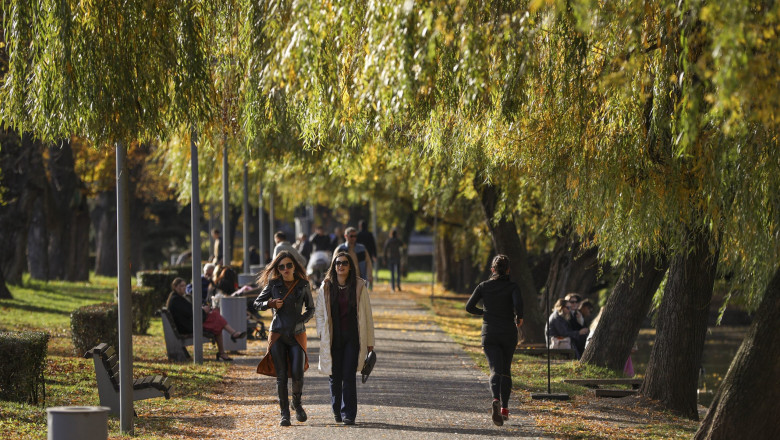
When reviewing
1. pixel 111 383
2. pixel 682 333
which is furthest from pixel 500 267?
pixel 111 383

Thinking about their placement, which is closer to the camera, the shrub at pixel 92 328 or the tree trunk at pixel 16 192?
the shrub at pixel 92 328

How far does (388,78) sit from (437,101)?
257 cm

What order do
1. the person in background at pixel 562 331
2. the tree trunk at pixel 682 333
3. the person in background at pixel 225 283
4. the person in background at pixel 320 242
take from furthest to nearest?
the person in background at pixel 320 242 → the person in background at pixel 225 283 → the person in background at pixel 562 331 → the tree trunk at pixel 682 333

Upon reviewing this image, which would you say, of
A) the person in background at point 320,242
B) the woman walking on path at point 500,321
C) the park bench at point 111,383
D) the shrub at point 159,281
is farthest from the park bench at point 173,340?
the person in background at point 320,242

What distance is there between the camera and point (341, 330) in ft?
35.4

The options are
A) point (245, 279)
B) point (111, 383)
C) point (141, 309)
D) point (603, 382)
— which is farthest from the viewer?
point (245, 279)

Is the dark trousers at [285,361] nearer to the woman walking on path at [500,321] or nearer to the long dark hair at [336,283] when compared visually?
the long dark hair at [336,283]

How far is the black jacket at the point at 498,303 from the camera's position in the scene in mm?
11055

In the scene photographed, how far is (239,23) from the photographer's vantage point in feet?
35.7

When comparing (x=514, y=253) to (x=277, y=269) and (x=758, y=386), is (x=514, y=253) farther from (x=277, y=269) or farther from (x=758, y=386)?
(x=758, y=386)

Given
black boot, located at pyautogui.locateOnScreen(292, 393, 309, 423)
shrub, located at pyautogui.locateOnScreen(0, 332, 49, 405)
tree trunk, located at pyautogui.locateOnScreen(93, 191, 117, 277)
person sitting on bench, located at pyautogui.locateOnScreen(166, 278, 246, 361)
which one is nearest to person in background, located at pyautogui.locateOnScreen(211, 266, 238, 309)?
person sitting on bench, located at pyautogui.locateOnScreen(166, 278, 246, 361)

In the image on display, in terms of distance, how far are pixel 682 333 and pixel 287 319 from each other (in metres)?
4.90

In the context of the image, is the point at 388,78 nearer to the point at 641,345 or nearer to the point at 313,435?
the point at 313,435

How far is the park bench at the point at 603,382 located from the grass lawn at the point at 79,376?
479 centimetres
